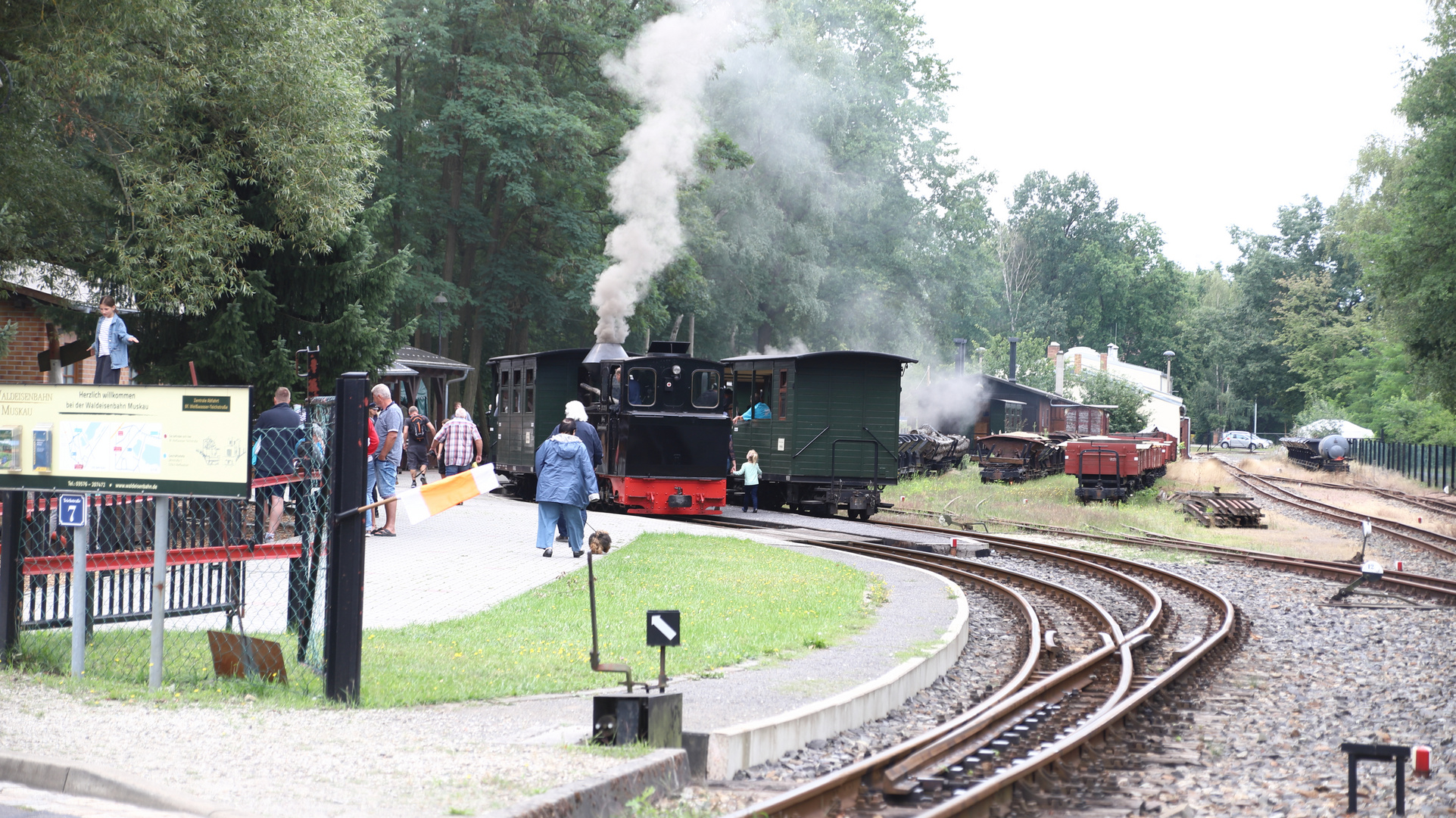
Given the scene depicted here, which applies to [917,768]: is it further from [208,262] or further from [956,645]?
[208,262]

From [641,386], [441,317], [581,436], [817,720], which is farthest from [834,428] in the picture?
[817,720]

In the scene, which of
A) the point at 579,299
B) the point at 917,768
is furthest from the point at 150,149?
the point at 579,299

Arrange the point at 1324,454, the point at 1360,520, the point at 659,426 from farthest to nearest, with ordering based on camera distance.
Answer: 1. the point at 1324,454
2. the point at 1360,520
3. the point at 659,426

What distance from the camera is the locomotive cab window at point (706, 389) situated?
73.5ft

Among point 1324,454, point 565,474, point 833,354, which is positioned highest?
point 833,354

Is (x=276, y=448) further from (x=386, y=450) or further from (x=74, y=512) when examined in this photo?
(x=386, y=450)

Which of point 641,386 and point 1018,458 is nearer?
point 641,386

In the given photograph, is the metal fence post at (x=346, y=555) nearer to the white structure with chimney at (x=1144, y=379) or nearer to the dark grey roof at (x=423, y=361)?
the dark grey roof at (x=423, y=361)

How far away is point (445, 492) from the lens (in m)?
7.04

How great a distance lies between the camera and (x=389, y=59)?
40.3 m

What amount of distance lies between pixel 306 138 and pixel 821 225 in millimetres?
37708

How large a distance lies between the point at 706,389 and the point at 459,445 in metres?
4.79

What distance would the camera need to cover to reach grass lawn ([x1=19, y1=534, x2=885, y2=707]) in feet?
24.7

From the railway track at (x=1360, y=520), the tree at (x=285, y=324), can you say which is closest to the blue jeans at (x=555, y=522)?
the tree at (x=285, y=324)
